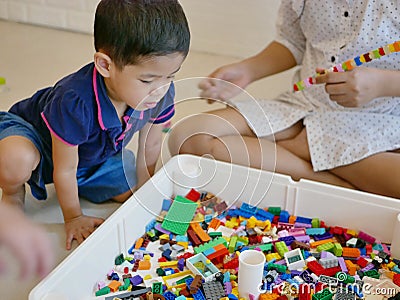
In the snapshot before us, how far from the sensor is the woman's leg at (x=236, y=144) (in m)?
0.99

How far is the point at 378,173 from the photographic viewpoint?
0.93 metres

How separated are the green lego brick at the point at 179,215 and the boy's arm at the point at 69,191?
0.40 feet

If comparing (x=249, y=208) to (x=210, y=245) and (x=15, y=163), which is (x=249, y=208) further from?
(x=15, y=163)

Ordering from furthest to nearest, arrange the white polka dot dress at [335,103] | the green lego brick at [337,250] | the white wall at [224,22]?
the white wall at [224,22], the white polka dot dress at [335,103], the green lego brick at [337,250]

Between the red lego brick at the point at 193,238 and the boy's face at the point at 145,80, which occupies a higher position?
the boy's face at the point at 145,80

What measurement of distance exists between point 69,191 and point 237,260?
0.29 meters

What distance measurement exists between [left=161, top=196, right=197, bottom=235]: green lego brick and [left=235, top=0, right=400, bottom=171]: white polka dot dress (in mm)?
190

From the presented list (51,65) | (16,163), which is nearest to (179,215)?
(16,163)

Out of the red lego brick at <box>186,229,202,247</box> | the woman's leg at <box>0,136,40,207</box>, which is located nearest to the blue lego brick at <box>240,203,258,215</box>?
the red lego brick at <box>186,229,202,247</box>

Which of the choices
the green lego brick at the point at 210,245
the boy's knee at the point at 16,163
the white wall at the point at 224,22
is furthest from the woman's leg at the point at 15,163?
the white wall at the point at 224,22

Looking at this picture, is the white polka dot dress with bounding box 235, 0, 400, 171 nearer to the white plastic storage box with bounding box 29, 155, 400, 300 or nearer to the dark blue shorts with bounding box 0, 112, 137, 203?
the white plastic storage box with bounding box 29, 155, 400, 300

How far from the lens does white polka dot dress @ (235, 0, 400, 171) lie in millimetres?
950

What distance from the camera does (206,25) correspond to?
1683 mm

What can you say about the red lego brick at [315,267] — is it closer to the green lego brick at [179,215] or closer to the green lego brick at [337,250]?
the green lego brick at [337,250]
